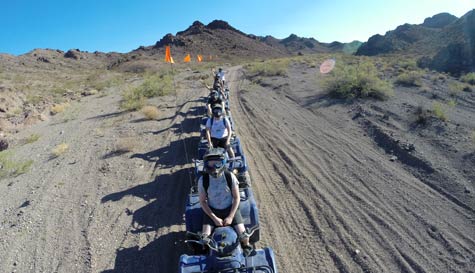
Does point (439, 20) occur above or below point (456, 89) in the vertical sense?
above

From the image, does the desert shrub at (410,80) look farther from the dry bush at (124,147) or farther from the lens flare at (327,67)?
the dry bush at (124,147)

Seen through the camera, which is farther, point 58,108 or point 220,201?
point 58,108

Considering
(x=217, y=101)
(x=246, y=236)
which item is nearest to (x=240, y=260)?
(x=246, y=236)

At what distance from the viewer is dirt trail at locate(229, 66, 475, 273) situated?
5.64m

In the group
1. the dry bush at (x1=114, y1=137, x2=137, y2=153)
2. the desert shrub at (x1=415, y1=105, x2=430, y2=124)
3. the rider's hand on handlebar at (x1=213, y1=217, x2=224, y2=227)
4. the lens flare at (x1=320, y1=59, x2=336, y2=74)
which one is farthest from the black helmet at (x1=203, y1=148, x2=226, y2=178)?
the lens flare at (x1=320, y1=59, x2=336, y2=74)

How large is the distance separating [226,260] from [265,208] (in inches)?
132

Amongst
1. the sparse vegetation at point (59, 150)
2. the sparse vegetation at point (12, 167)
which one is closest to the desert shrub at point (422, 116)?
the sparse vegetation at point (59, 150)

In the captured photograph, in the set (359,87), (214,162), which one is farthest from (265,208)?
(359,87)

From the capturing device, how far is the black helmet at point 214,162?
4.73 metres

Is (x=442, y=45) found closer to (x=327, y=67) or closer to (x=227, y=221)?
(x=327, y=67)

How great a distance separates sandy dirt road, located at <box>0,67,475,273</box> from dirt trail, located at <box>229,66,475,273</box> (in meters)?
0.03

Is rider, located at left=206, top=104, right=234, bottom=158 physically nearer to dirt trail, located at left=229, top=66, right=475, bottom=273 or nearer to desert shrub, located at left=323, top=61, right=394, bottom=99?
dirt trail, located at left=229, top=66, right=475, bottom=273

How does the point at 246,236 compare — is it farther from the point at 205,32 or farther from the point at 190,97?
the point at 205,32

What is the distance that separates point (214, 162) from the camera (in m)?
4.76
